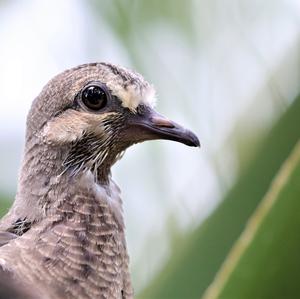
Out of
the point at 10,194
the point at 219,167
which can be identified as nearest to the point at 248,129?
the point at 219,167

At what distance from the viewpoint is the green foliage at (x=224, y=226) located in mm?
2410

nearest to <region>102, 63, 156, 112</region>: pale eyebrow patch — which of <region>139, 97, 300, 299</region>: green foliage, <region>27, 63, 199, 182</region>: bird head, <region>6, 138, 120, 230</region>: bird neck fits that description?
<region>27, 63, 199, 182</region>: bird head

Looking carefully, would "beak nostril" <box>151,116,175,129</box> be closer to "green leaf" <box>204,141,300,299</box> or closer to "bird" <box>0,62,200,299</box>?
"bird" <box>0,62,200,299</box>

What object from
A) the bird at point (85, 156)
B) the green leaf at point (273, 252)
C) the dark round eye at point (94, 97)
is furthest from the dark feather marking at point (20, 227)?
the green leaf at point (273, 252)

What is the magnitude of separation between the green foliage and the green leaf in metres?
0.44

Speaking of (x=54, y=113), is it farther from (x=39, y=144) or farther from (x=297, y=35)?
(x=297, y=35)

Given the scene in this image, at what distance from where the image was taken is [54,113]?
2418 millimetres

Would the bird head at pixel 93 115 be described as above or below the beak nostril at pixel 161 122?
below

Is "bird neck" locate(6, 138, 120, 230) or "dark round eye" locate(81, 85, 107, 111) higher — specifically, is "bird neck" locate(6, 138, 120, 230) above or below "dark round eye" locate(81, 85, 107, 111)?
below

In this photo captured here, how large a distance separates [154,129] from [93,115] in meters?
0.15

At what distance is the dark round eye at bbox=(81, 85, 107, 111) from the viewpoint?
2.39 meters

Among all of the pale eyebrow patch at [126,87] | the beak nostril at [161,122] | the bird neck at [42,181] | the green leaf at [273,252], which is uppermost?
the pale eyebrow patch at [126,87]

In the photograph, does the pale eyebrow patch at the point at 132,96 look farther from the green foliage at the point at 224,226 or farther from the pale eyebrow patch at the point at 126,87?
the green foliage at the point at 224,226

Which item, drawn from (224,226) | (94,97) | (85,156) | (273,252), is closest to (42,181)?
(85,156)
